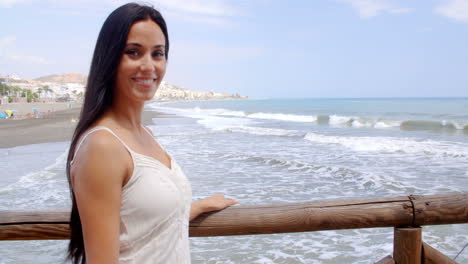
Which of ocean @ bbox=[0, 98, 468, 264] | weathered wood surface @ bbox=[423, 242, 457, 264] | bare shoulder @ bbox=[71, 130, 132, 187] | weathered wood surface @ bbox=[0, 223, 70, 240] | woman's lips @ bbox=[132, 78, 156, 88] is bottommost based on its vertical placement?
ocean @ bbox=[0, 98, 468, 264]

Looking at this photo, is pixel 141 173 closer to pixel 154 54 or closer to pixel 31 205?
pixel 154 54

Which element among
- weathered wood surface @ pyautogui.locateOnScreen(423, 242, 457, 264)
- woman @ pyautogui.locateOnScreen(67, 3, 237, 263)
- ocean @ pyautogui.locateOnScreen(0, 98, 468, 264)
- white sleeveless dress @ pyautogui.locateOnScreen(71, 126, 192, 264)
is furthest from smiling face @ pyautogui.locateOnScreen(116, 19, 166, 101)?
ocean @ pyautogui.locateOnScreen(0, 98, 468, 264)

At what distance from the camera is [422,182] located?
320 inches

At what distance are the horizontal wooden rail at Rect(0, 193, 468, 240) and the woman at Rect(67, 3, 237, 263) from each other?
0.40 metres

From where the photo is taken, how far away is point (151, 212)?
118 cm

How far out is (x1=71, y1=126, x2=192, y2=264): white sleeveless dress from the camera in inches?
44.9

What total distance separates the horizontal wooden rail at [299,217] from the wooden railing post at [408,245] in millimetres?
41

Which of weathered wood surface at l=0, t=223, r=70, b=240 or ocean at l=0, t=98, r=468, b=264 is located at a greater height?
weathered wood surface at l=0, t=223, r=70, b=240

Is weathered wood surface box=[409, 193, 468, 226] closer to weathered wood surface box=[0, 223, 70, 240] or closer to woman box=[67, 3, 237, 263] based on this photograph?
woman box=[67, 3, 237, 263]

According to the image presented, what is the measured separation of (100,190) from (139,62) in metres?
0.42

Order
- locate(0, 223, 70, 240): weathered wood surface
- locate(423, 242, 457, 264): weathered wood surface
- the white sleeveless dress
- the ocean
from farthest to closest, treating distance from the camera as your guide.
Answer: the ocean < locate(423, 242, 457, 264): weathered wood surface < locate(0, 223, 70, 240): weathered wood surface < the white sleeveless dress

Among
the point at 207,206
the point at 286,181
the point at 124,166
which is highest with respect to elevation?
the point at 124,166

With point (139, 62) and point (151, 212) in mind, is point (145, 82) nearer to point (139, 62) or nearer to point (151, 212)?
point (139, 62)

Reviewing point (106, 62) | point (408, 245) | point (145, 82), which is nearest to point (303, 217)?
point (408, 245)
